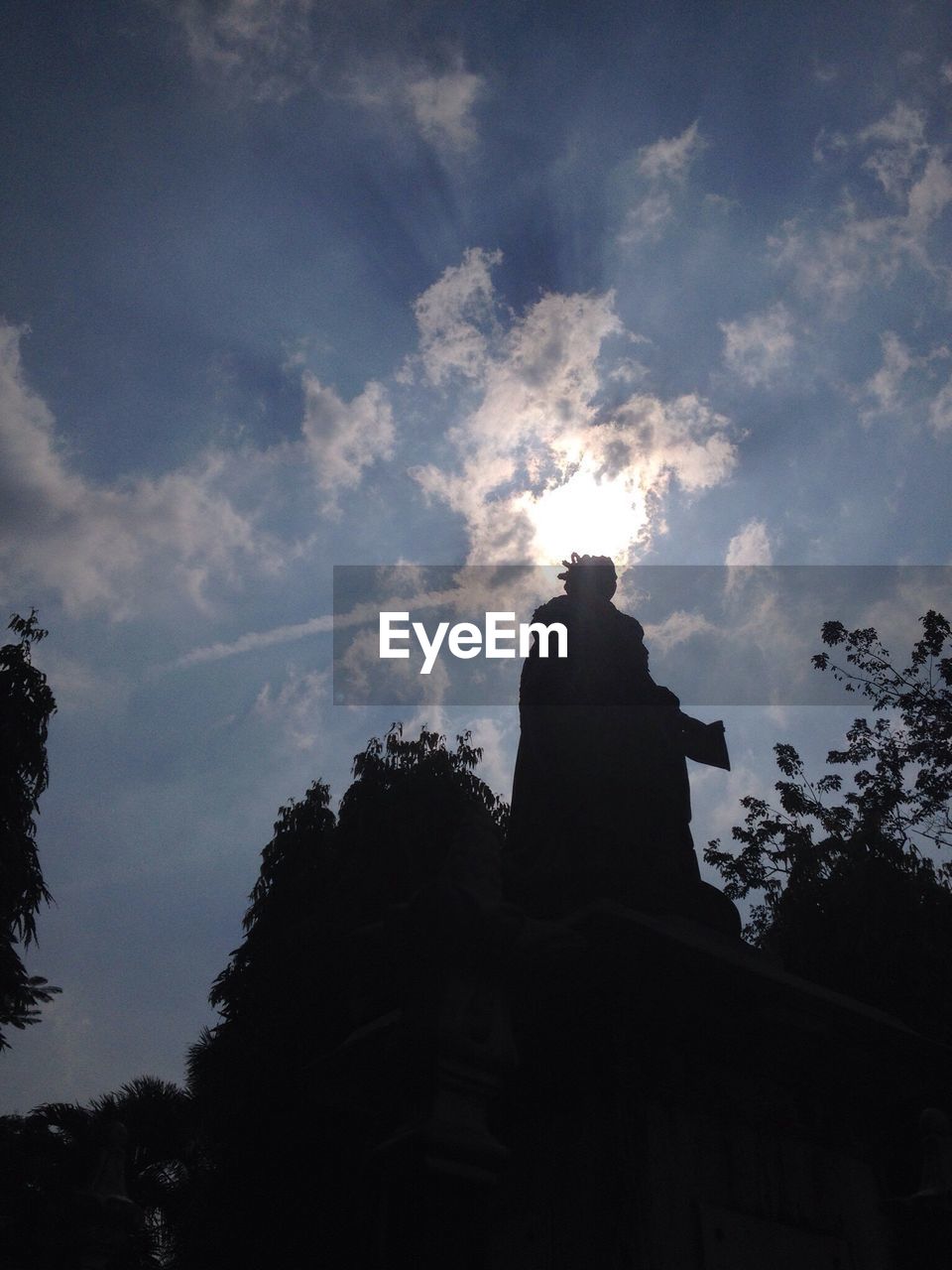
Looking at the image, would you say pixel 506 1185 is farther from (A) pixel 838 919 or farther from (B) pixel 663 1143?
(A) pixel 838 919

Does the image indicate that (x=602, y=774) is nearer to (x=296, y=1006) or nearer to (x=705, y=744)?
(x=705, y=744)

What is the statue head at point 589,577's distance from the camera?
7.23 meters

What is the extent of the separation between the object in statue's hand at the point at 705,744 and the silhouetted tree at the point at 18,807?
12253 millimetres

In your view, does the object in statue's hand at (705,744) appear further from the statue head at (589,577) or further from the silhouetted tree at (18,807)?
the silhouetted tree at (18,807)

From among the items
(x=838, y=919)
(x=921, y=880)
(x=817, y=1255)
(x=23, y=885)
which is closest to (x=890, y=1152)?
(x=817, y=1255)

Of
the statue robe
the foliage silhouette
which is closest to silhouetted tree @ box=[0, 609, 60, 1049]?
the foliage silhouette

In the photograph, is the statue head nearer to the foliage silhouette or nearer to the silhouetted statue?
the silhouetted statue

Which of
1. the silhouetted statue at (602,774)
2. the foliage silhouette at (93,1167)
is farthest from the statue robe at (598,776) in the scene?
the foliage silhouette at (93,1167)

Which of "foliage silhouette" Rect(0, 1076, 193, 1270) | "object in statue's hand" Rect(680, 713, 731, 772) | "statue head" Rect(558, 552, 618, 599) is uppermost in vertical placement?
"statue head" Rect(558, 552, 618, 599)

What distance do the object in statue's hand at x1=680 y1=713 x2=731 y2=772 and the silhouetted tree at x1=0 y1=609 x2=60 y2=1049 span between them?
1225 centimetres

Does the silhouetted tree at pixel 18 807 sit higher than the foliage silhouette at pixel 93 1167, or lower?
higher

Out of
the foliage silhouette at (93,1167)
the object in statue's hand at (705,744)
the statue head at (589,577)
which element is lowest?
the foliage silhouette at (93,1167)

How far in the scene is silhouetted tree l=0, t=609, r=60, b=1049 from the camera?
14727 mm

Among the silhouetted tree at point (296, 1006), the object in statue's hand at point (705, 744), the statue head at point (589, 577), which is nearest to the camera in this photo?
the object in statue's hand at point (705, 744)
